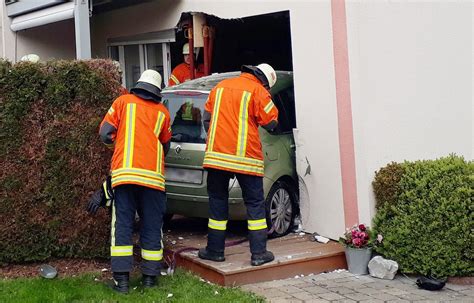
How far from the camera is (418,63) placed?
700cm

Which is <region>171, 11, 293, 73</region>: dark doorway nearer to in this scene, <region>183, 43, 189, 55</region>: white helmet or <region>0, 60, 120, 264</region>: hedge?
<region>183, 43, 189, 55</region>: white helmet

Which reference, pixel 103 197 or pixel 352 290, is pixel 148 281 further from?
pixel 352 290

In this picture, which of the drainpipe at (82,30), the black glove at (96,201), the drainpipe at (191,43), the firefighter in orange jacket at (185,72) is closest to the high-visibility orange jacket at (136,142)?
the black glove at (96,201)

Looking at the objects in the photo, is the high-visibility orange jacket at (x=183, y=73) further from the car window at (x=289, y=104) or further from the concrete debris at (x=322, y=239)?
the concrete debris at (x=322, y=239)

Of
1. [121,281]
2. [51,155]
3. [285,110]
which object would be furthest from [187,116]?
[121,281]

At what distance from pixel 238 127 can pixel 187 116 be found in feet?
3.81

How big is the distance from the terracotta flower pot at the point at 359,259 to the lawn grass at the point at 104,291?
129 centimetres

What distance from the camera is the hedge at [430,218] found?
20.0 feet

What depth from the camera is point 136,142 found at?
5.88 m

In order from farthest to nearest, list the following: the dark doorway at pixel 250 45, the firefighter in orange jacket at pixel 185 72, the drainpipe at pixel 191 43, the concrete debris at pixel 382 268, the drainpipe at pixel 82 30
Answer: the dark doorway at pixel 250 45
the firefighter in orange jacket at pixel 185 72
the drainpipe at pixel 191 43
the drainpipe at pixel 82 30
the concrete debris at pixel 382 268

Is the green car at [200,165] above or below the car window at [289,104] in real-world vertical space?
below

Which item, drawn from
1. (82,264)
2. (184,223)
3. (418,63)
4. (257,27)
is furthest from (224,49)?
(82,264)

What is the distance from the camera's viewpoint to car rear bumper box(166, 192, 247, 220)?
692 cm

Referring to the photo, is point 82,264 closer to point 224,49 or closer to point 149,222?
point 149,222
